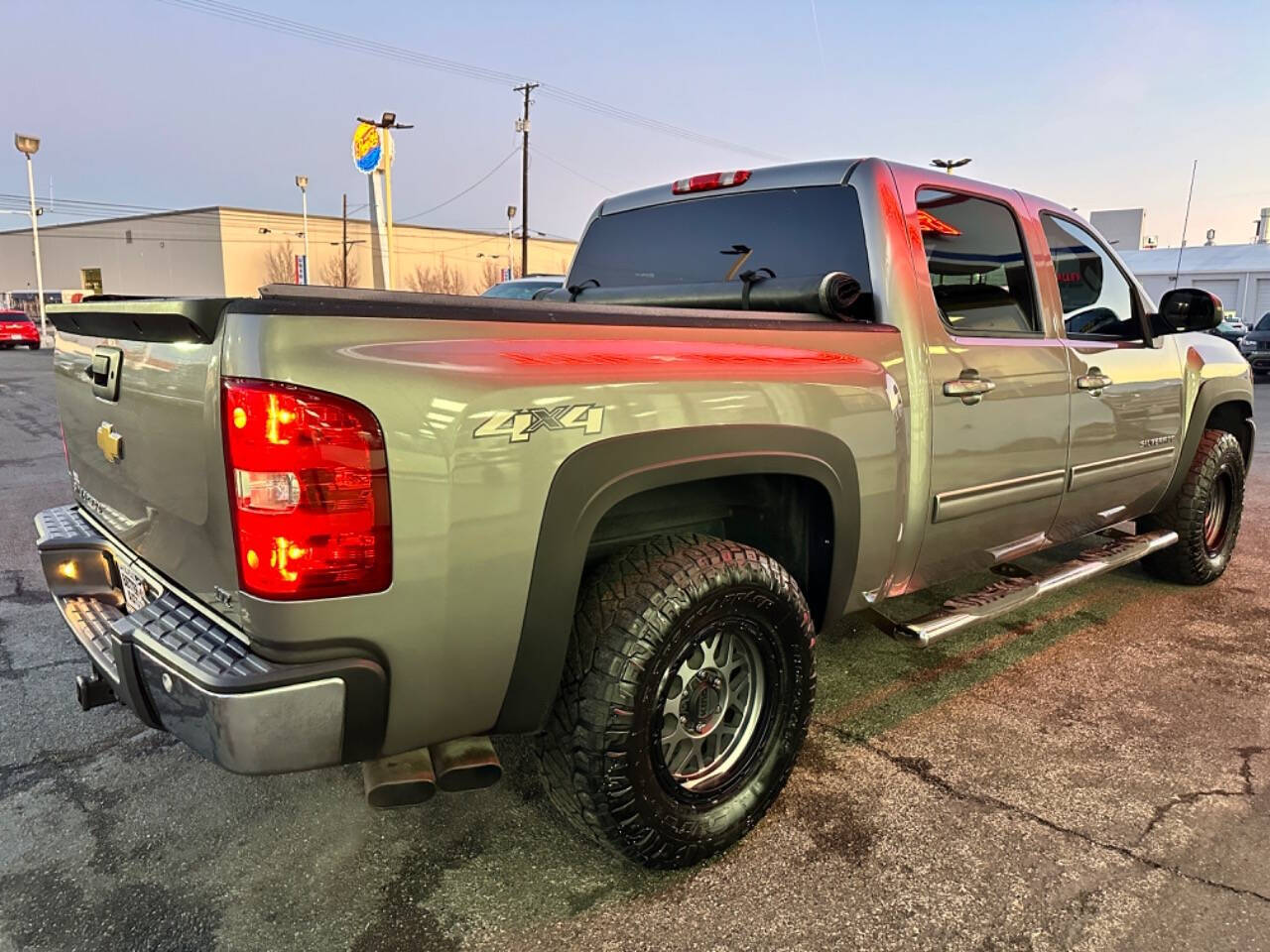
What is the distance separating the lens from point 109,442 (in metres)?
2.39

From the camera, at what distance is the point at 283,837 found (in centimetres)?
253

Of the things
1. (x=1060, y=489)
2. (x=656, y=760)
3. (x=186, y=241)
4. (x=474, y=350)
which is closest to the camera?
(x=474, y=350)

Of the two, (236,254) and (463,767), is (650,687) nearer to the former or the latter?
Answer: (463,767)

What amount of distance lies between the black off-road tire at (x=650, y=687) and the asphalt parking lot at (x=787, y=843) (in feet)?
0.55

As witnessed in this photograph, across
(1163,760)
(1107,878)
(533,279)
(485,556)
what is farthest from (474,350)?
(533,279)

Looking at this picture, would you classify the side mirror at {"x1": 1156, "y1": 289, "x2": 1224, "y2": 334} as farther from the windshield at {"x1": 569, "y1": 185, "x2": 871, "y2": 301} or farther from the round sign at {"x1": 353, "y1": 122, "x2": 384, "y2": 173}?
the round sign at {"x1": 353, "y1": 122, "x2": 384, "y2": 173}

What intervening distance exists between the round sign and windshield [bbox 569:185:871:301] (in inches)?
1120

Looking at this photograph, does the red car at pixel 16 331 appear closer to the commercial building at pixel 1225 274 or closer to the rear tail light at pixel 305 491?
the rear tail light at pixel 305 491

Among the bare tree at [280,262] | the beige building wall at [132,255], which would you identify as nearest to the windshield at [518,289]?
the beige building wall at [132,255]

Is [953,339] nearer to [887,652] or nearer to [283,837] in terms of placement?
[887,652]

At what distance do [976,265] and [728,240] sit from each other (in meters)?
0.95

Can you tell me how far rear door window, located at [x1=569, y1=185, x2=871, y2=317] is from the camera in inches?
122

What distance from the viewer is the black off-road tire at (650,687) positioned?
217 centimetres

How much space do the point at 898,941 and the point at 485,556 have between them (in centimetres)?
138
